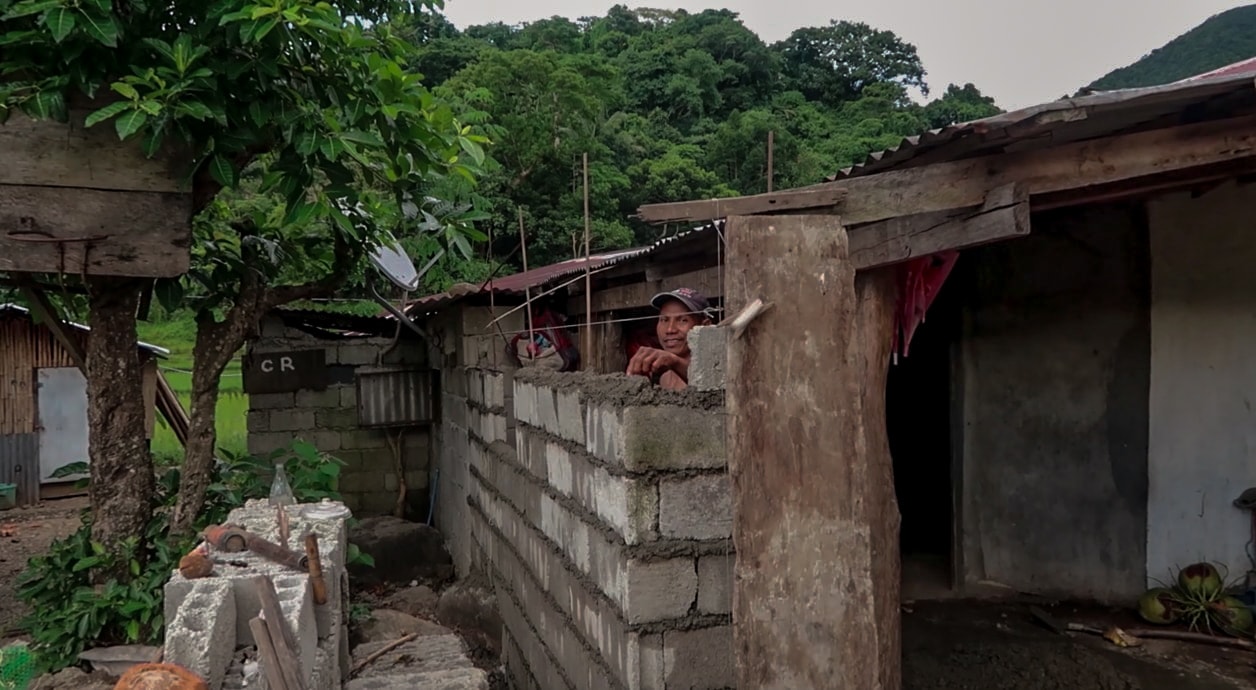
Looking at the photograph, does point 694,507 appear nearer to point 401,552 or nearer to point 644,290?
point 644,290

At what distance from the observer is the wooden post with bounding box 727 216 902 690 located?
6.48ft

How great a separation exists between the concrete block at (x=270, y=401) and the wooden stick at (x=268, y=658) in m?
7.32

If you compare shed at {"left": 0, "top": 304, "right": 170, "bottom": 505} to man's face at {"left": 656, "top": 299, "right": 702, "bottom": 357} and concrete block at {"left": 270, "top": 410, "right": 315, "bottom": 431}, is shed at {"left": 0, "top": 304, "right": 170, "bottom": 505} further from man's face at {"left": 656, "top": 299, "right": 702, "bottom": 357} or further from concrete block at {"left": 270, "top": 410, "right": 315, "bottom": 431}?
man's face at {"left": 656, "top": 299, "right": 702, "bottom": 357}

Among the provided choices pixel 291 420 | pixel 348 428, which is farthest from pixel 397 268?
pixel 291 420

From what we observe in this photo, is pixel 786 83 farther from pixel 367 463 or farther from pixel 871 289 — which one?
pixel 871 289

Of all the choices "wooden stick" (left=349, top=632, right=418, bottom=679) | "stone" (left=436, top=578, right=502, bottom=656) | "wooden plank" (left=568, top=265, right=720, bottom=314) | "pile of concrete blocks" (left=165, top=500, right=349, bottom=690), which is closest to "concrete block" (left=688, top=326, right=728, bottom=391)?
"wooden plank" (left=568, top=265, right=720, bottom=314)

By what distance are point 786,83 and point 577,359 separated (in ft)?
96.9

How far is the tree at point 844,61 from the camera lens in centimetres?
3416

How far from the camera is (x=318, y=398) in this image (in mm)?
9359

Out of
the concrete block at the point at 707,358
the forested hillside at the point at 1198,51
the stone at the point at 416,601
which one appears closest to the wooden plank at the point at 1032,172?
the concrete block at the point at 707,358

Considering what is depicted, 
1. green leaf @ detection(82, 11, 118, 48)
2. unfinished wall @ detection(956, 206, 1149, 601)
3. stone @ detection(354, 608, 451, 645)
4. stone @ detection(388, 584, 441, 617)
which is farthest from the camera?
stone @ detection(388, 584, 441, 617)

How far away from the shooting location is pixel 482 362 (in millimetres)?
7047

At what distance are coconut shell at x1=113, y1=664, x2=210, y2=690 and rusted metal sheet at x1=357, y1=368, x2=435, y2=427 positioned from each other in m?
7.03

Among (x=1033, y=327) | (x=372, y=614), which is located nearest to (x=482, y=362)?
(x=372, y=614)
